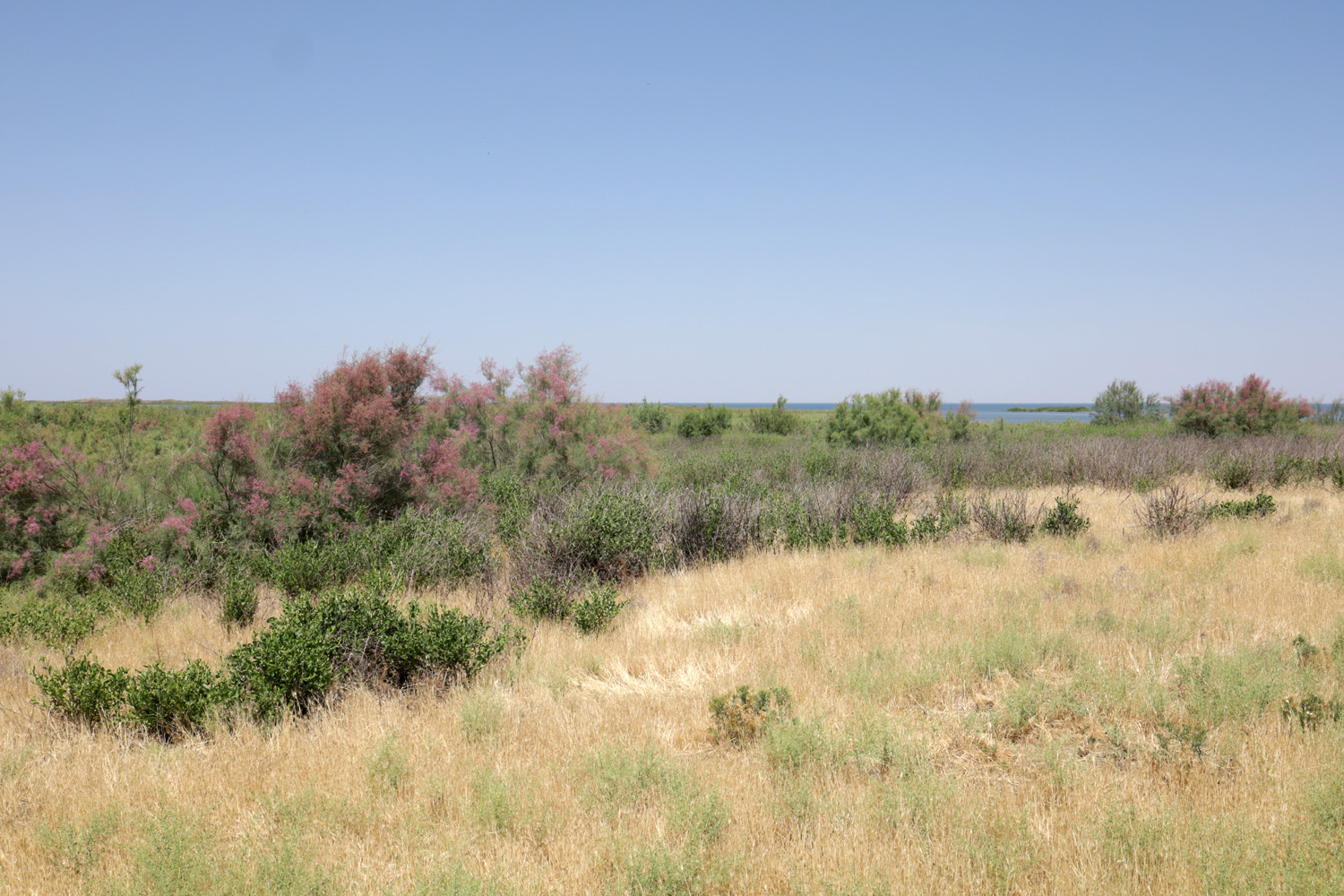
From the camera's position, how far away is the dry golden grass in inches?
114

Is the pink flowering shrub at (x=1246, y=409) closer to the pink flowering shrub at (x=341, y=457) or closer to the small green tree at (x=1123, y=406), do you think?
the small green tree at (x=1123, y=406)

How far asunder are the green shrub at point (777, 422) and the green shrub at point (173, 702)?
26.2 meters

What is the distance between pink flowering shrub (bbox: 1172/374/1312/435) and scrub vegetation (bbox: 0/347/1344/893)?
1216 cm

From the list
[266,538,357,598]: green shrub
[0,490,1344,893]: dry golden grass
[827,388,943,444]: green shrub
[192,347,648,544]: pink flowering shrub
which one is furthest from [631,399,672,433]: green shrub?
[0,490,1344,893]: dry golden grass

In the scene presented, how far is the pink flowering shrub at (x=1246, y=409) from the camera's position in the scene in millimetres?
22016

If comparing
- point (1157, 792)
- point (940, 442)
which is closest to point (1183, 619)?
point (1157, 792)

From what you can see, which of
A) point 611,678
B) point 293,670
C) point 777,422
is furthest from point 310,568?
point 777,422

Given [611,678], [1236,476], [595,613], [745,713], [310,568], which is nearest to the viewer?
[745,713]

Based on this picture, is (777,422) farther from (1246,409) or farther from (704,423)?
(1246,409)

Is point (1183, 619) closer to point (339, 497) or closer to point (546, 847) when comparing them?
point (546, 847)

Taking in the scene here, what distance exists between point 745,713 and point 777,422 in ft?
87.6

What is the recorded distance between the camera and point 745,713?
442 centimetres

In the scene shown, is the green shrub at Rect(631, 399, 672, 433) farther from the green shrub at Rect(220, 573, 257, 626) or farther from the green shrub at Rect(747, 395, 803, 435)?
the green shrub at Rect(220, 573, 257, 626)

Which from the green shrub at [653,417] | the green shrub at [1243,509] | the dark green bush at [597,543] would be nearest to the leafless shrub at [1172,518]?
the green shrub at [1243,509]
